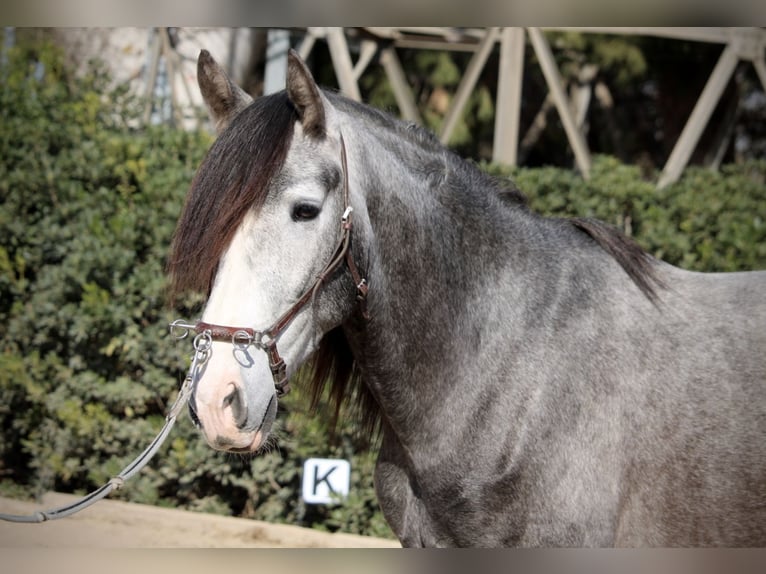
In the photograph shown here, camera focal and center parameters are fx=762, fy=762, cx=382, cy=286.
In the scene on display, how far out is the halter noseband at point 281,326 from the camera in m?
1.96

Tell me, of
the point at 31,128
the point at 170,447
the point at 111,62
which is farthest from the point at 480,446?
the point at 111,62

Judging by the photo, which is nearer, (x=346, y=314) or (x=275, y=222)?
(x=275, y=222)

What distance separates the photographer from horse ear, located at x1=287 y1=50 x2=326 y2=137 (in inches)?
82.6

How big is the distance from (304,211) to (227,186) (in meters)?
0.22

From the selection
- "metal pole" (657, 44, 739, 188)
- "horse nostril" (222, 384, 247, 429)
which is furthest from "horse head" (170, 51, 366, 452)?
"metal pole" (657, 44, 739, 188)

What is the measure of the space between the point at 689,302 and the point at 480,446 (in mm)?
961

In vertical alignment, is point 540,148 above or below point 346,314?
above

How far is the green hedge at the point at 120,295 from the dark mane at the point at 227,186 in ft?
8.03

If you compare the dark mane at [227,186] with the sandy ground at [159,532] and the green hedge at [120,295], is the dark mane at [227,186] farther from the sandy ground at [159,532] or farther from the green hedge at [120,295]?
the sandy ground at [159,532]

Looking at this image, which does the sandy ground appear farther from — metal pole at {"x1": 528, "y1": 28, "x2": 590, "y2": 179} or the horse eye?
metal pole at {"x1": 528, "y1": 28, "x2": 590, "y2": 179}

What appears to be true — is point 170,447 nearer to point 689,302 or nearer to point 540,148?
point 689,302

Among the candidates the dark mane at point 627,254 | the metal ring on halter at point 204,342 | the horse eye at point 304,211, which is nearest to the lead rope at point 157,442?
the metal ring on halter at point 204,342

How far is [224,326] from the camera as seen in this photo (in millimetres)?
1974

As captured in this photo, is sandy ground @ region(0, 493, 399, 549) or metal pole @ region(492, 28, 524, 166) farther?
metal pole @ region(492, 28, 524, 166)
